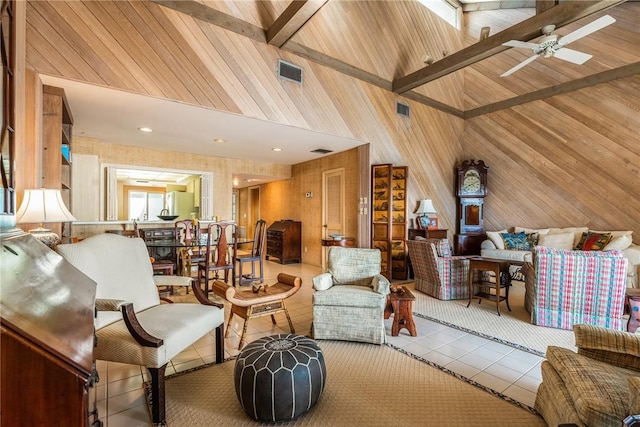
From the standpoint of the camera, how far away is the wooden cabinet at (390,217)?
5465mm

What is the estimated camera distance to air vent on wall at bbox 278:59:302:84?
425cm

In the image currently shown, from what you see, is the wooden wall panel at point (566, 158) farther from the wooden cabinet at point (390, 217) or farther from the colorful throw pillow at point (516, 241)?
the wooden cabinet at point (390, 217)

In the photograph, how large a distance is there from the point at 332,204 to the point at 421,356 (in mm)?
4301

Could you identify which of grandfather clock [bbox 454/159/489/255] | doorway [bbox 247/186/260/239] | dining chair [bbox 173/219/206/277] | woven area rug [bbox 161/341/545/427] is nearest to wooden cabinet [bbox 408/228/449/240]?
grandfather clock [bbox 454/159/489/255]

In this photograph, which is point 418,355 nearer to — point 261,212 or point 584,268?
point 584,268

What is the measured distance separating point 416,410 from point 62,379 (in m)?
1.89

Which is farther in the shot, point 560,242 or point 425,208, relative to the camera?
point 425,208

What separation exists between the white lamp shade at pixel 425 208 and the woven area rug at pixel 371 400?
3.98m

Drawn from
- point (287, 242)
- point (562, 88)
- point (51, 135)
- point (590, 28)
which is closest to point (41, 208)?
point (51, 135)

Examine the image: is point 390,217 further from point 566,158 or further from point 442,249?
point 566,158

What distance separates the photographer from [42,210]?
7.41 ft

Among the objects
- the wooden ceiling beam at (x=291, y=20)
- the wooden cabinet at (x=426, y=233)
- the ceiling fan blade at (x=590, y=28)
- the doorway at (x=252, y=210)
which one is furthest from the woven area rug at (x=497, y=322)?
the doorway at (x=252, y=210)

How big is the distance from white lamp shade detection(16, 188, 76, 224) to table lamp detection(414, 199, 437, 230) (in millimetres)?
5430

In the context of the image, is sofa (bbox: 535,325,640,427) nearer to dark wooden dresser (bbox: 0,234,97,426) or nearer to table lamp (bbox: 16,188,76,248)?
dark wooden dresser (bbox: 0,234,97,426)
